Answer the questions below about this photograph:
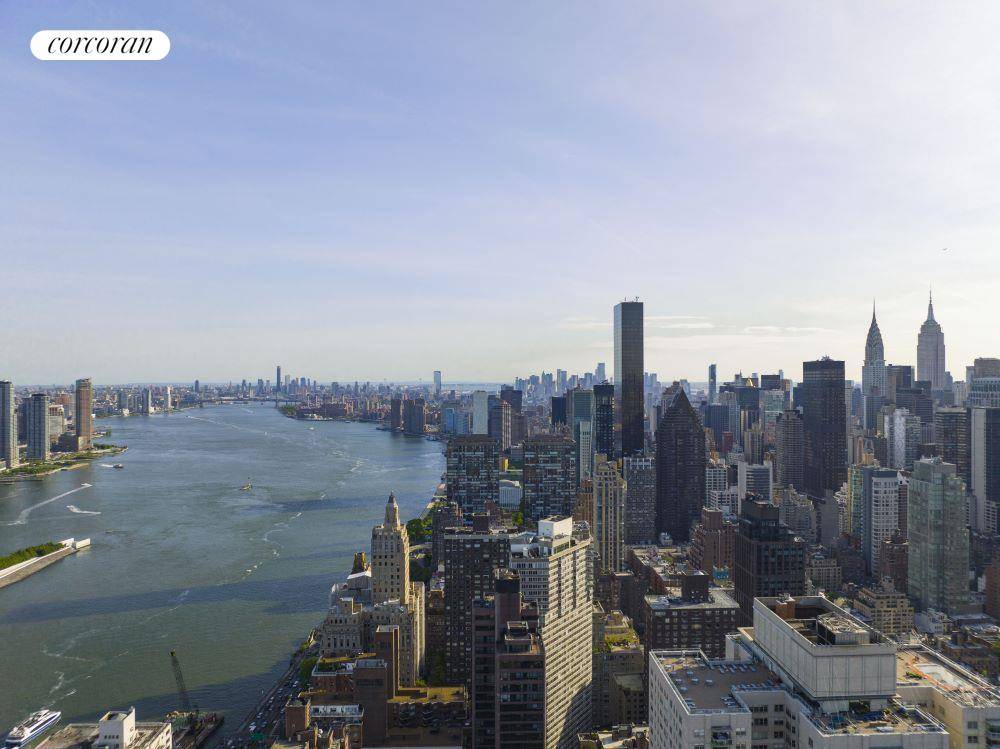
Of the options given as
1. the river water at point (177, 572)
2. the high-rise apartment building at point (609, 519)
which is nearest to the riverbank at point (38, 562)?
the river water at point (177, 572)

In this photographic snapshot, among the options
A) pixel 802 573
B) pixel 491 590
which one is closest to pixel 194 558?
pixel 491 590

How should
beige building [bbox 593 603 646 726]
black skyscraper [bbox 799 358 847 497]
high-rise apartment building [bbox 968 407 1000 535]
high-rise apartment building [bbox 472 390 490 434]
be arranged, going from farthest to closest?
high-rise apartment building [bbox 472 390 490 434] < black skyscraper [bbox 799 358 847 497] < high-rise apartment building [bbox 968 407 1000 535] < beige building [bbox 593 603 646 726]

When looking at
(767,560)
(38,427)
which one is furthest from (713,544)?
(38,427)

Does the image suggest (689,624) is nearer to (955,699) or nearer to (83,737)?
(955,699)

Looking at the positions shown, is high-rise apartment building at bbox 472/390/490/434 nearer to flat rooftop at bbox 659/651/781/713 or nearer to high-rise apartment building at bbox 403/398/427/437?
high-rise apartment building at bbox 403/398/427/437

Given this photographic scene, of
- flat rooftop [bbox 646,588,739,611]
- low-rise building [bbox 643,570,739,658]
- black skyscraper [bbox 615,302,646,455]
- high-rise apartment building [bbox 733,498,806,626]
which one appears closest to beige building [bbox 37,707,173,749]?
low-rise building [bbox 643,570,739,658]

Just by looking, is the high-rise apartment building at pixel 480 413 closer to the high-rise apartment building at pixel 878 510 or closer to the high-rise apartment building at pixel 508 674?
the high-rise apartment building at pixel 878 510
